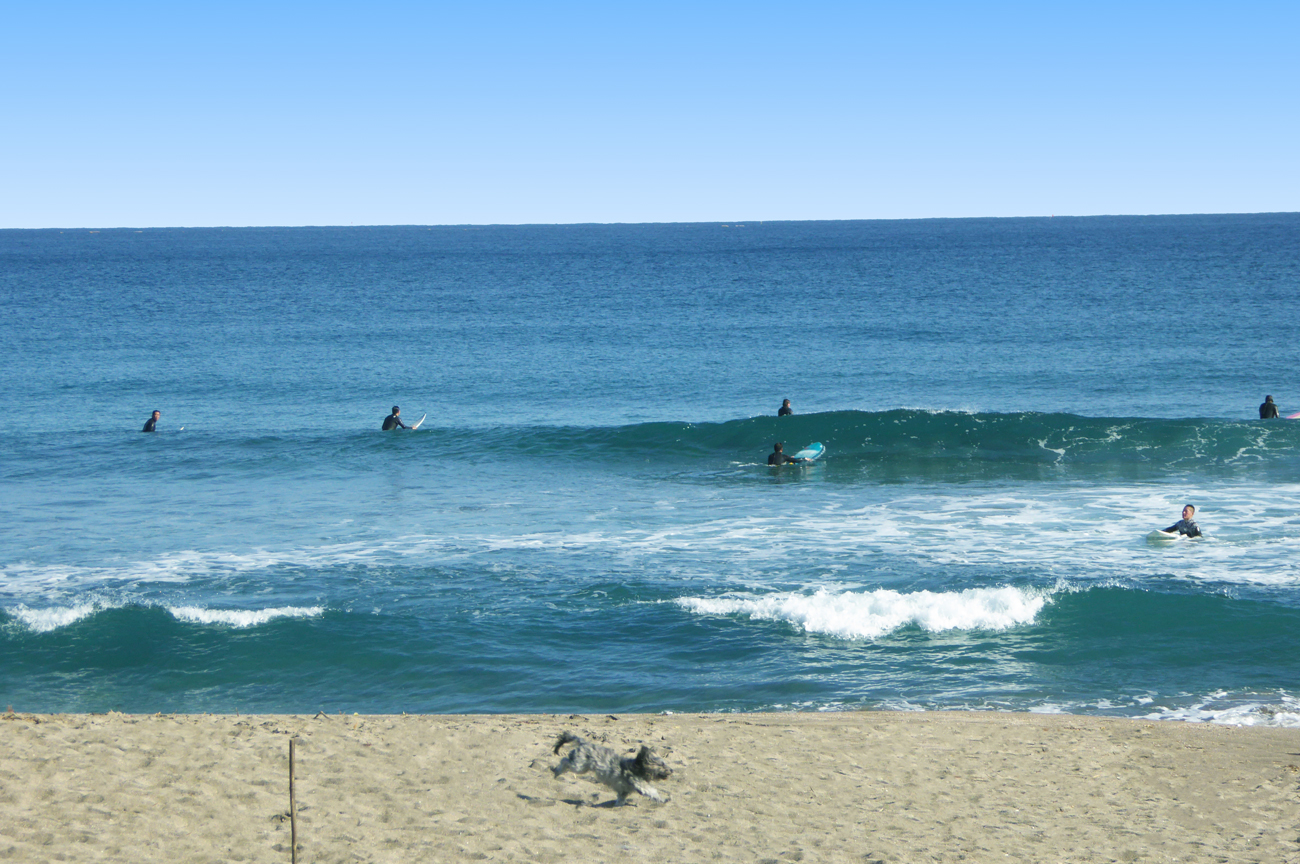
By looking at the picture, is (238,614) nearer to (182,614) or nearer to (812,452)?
(182,614)

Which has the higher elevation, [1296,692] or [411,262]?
[411,262]

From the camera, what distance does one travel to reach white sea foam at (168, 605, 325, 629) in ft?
55.4

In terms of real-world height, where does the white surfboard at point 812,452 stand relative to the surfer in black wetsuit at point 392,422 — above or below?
below

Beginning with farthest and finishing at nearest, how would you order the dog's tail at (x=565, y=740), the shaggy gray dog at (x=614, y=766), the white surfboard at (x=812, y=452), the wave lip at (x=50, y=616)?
the white surfboard at (x=812, y=452) < the wave lip at (x=50, y=616) < the dog's tail at (x=565, y=740) < the shaggy gray dog at (x=614, y=766)

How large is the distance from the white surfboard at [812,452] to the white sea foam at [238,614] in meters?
16.0

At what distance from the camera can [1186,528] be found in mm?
20391

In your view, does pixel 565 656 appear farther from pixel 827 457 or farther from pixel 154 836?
pixel 827 457

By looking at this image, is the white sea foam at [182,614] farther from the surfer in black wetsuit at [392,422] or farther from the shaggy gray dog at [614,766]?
the surfer in black wetsuit at [392,422]

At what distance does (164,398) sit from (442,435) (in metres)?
15.0

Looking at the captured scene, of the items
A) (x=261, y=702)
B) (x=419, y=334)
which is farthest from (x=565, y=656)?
(x=419, y=334)

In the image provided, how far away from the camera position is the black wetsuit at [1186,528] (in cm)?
2036

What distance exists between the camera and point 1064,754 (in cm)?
1164

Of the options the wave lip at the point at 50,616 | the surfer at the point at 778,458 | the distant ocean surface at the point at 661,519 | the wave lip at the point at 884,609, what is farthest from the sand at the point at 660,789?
the surfer at the point at 778,458

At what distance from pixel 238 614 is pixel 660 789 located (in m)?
9.75
